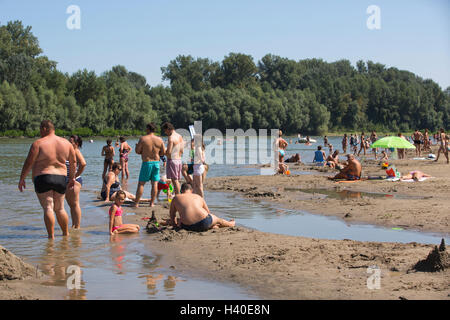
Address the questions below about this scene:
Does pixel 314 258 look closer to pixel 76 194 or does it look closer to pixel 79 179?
pixel 76 194

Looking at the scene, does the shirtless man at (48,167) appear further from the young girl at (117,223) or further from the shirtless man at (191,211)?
the shirtless man at (191,211)

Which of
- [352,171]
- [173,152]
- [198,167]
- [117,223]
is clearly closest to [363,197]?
[352,171]

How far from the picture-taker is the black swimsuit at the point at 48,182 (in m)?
8.40

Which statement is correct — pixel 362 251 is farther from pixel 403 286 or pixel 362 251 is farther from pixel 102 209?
pixel 102 209

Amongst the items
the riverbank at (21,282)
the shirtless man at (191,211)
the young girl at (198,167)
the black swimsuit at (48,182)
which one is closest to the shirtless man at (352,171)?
the young girl at (198,167)

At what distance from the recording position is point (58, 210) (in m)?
8.73

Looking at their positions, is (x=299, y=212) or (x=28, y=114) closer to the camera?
(x=299, y=212)

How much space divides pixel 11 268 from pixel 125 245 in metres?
2.48

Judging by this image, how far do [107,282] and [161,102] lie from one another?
89.5m

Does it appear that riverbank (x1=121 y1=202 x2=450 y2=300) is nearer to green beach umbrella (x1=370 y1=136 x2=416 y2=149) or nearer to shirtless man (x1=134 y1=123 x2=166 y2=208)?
shirtless man (x1=134 y1=123 x2=166 y2=208)

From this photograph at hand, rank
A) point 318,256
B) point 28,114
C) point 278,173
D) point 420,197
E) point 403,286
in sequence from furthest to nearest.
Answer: point 28,114 < point 278,173 < point 420,197 < point 318,256 < point 403,286

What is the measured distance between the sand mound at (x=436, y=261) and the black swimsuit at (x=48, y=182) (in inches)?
209

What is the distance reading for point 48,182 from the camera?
8.41 meters
